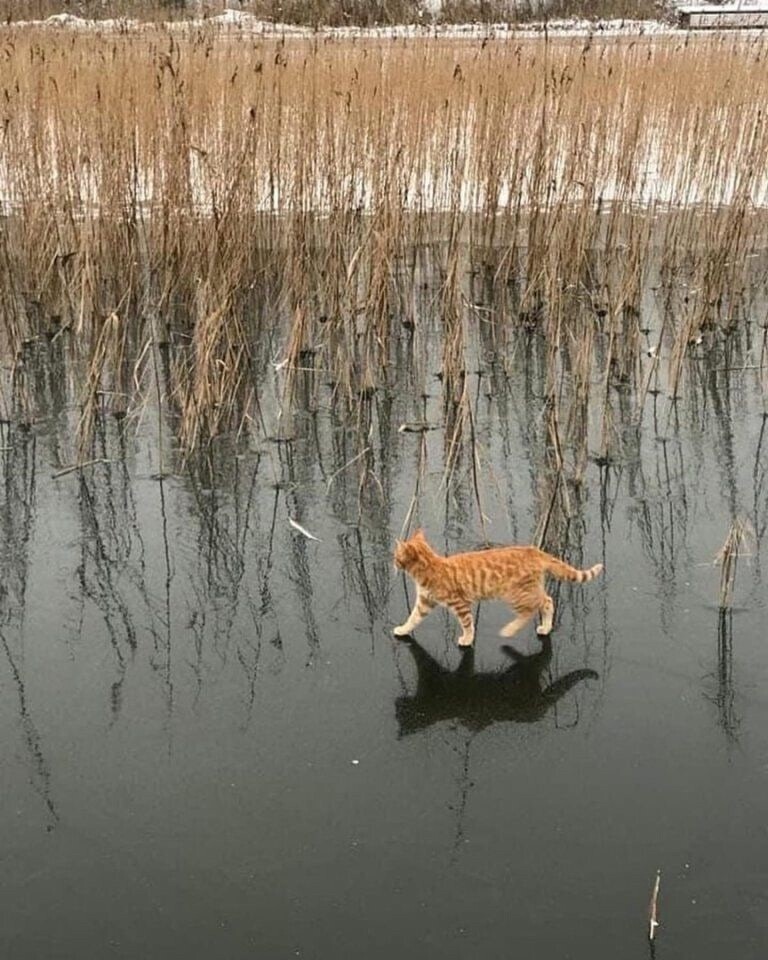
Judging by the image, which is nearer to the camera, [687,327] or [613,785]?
[613,785]

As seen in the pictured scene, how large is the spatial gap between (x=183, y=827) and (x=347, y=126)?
4474mm

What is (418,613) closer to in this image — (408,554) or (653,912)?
(408,554)

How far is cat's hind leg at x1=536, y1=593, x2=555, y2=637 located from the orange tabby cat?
2cm

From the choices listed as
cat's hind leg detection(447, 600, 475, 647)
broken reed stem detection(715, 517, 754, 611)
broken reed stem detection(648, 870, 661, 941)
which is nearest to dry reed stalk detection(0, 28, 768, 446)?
broken reed stem detection(715, 517, 754, 611)

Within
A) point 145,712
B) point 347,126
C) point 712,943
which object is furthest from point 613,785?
point 347,126

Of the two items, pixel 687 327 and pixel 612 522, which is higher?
pixel 687 327

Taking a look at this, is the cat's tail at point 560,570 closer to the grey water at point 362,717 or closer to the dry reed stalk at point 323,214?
the grey water at point 362,717

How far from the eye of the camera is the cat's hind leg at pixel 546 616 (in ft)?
10.6

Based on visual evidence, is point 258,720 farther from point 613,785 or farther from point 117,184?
point 117,184

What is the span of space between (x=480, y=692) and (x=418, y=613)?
0.31 meters

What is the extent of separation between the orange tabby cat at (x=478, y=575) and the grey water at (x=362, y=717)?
163mm

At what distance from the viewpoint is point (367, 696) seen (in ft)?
10.0

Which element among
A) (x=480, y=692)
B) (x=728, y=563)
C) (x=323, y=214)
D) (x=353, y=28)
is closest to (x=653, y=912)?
(x=480, y=692)

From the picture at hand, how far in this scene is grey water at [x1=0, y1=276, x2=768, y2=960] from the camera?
2.35 metres
